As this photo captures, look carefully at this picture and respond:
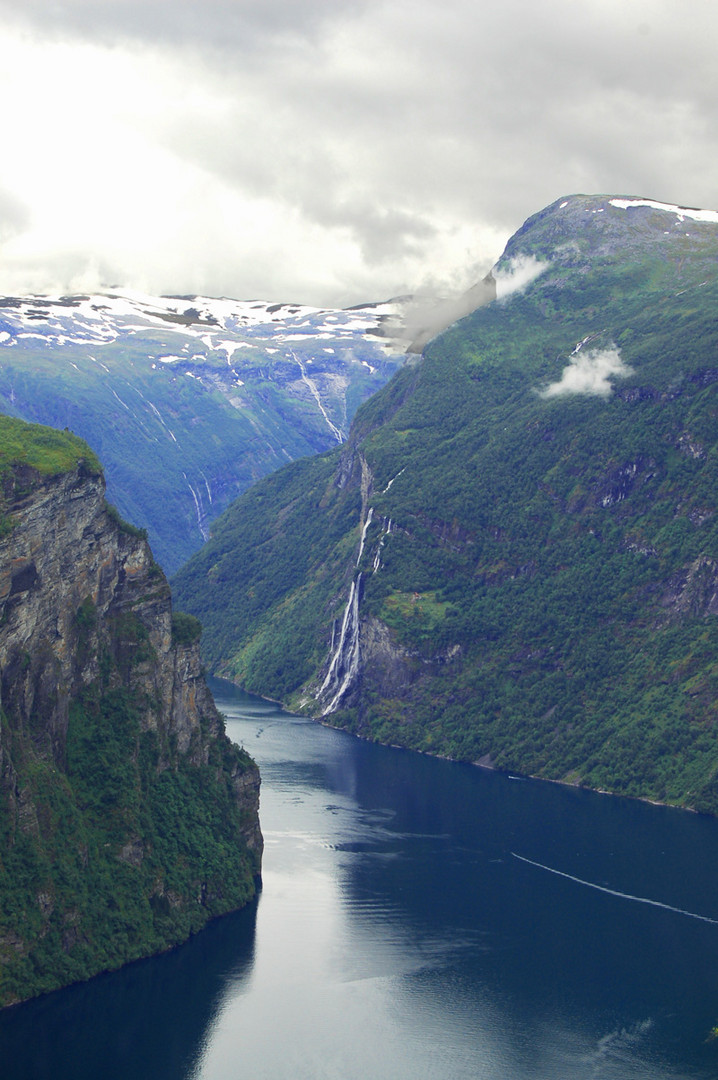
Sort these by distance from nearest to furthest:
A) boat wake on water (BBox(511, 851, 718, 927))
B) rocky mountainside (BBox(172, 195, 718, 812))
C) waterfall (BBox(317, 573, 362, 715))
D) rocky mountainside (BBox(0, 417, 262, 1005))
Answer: rocky mountainside (BBox(0, 417, 262, 1005)) < boat wake on water (BBox(511, 851, 718, 927)) < rocky mountainside (BBox(172, 195, 718, 812)) < waterfall (BBox(317, 573, 362, 715))

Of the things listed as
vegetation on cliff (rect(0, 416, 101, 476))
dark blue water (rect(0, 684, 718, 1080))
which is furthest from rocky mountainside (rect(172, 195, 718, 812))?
vegetation on cliff (rect(0, 416, 101, 476))

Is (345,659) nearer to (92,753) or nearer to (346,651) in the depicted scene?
(346,651)

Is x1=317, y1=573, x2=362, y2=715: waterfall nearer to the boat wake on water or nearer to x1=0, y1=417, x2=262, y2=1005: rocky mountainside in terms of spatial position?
the boat wake on water

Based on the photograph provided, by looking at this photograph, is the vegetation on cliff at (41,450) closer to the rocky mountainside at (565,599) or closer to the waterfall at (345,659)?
the rocky mountainside at (565,599)

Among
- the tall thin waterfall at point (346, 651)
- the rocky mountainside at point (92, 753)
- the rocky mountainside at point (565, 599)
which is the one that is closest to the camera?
the rocky mountainside at point (92, 753)

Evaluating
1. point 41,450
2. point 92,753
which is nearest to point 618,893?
point 92,753

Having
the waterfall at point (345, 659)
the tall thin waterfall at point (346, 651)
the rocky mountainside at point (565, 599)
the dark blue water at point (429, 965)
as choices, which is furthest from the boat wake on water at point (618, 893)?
the tall thin waterfall at point (346, 651)

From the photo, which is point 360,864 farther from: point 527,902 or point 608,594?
point 608,594
